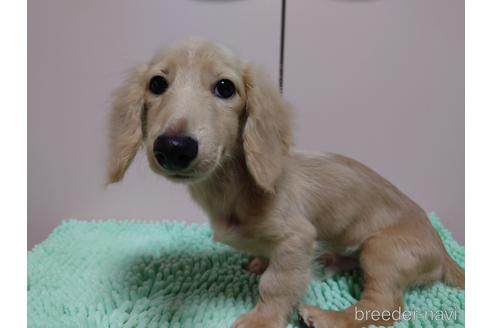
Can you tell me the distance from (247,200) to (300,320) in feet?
1.22

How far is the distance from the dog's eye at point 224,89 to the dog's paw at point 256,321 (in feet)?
1.93

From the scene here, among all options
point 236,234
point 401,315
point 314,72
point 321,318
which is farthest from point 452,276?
point 314,72

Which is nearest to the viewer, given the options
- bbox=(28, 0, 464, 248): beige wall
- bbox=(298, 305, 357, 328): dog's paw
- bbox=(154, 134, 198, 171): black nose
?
bbox=(154, 134, 198, 171): black nose

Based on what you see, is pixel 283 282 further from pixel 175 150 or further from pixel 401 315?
pixel 175 150

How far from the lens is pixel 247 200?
110cm

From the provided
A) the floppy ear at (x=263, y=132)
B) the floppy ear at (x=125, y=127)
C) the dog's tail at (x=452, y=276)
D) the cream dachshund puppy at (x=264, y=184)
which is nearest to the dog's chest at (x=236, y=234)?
the cream dachshund puppy at (x=264, y=184)

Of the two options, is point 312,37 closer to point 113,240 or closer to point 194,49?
point 194,49

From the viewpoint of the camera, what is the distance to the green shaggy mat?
1.09 m

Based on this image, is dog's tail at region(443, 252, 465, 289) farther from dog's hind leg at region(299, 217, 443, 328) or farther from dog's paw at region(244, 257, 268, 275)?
dog's paw at region(244, 257, 268, 275)

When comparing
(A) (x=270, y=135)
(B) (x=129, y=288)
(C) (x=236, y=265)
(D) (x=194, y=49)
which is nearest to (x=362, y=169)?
(A) (x=270, y=135)

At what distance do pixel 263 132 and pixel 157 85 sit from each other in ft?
1.00

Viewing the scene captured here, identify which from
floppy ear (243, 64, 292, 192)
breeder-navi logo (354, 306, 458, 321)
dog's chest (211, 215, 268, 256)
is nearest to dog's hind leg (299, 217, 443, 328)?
breeder-navi logo (354, 306, 458, 321)

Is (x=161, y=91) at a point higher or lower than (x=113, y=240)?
higher

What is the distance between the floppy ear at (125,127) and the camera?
1025 mm
